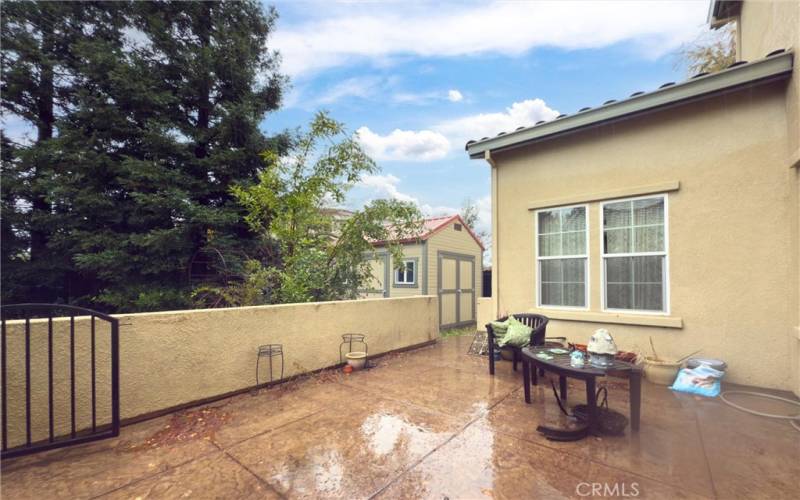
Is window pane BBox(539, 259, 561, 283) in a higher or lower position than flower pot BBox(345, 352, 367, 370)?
higher

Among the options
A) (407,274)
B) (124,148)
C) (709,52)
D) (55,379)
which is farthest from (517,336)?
(709,52)

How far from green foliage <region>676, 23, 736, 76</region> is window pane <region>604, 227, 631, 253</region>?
9182 millimetres

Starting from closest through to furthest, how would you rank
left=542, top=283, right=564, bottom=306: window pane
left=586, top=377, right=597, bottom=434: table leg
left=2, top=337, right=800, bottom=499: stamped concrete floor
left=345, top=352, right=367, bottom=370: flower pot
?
left=2, top=337, right=800, bottom=499: stamped concrete floor < left=586, top=377, right=597, bottom=434: table leg < left=345, top=352, right=367, bottom=370: flower pot < left=542, top=283, right=564, bottom=306: window pane

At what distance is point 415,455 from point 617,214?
14.8 feet

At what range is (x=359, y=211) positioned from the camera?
22.0 feet

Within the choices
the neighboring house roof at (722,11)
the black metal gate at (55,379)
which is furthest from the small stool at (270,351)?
the neighboring house roof at (722,11)

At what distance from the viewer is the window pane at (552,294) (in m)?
5.68

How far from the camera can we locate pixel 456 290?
10672mm

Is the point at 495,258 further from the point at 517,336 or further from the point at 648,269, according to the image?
the point at 648,269

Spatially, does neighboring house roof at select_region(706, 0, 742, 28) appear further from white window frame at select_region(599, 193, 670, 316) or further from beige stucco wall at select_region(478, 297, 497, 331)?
beige stucco wall at select_region(478, 297, 497, 331)

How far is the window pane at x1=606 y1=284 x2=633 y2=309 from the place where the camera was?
198 inches

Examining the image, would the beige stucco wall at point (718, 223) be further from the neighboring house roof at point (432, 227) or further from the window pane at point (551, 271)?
the neighboring house roof at point (432, 227)

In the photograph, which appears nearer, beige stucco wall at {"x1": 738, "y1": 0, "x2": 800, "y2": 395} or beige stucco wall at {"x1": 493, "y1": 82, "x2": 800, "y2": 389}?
beige stucco wall at {"x1": 738, "y1": 0, "x2": 800, "y2": 395}

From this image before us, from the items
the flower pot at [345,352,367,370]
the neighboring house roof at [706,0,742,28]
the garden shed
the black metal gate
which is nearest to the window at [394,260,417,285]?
the garden shed
